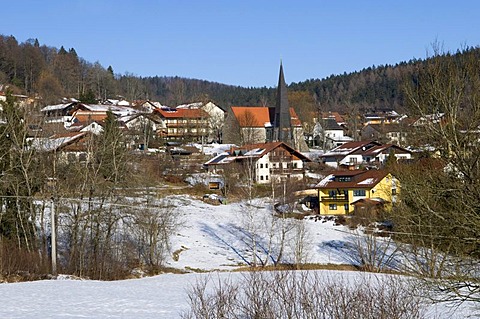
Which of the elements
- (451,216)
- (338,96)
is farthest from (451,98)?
(338,96)

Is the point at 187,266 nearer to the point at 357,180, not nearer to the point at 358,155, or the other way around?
the point at 357,180

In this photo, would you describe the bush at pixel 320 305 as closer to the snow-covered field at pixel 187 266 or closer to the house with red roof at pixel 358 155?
the snow-covered field at pixel 187 266

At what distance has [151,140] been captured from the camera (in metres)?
58.0

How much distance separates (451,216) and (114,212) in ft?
58.4

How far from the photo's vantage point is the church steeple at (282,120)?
6444cm

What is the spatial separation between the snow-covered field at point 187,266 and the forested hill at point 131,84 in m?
23.6

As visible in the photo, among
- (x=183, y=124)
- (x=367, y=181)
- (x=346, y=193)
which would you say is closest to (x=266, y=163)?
(x=346, y=193)

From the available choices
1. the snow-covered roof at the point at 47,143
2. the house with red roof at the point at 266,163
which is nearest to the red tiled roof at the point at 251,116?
the house with red roof at the point at 266,163

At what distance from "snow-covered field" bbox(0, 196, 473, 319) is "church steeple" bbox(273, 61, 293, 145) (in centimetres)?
2754

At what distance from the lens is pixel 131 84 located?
115062mm

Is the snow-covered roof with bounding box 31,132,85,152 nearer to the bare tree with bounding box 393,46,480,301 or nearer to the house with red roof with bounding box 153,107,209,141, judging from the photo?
the bare tree with bounding box 393,46,480,301

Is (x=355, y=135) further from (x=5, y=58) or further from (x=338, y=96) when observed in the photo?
(x=338, y=96)

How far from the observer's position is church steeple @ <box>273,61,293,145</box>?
64.4m

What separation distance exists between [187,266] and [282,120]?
40.9 meters
